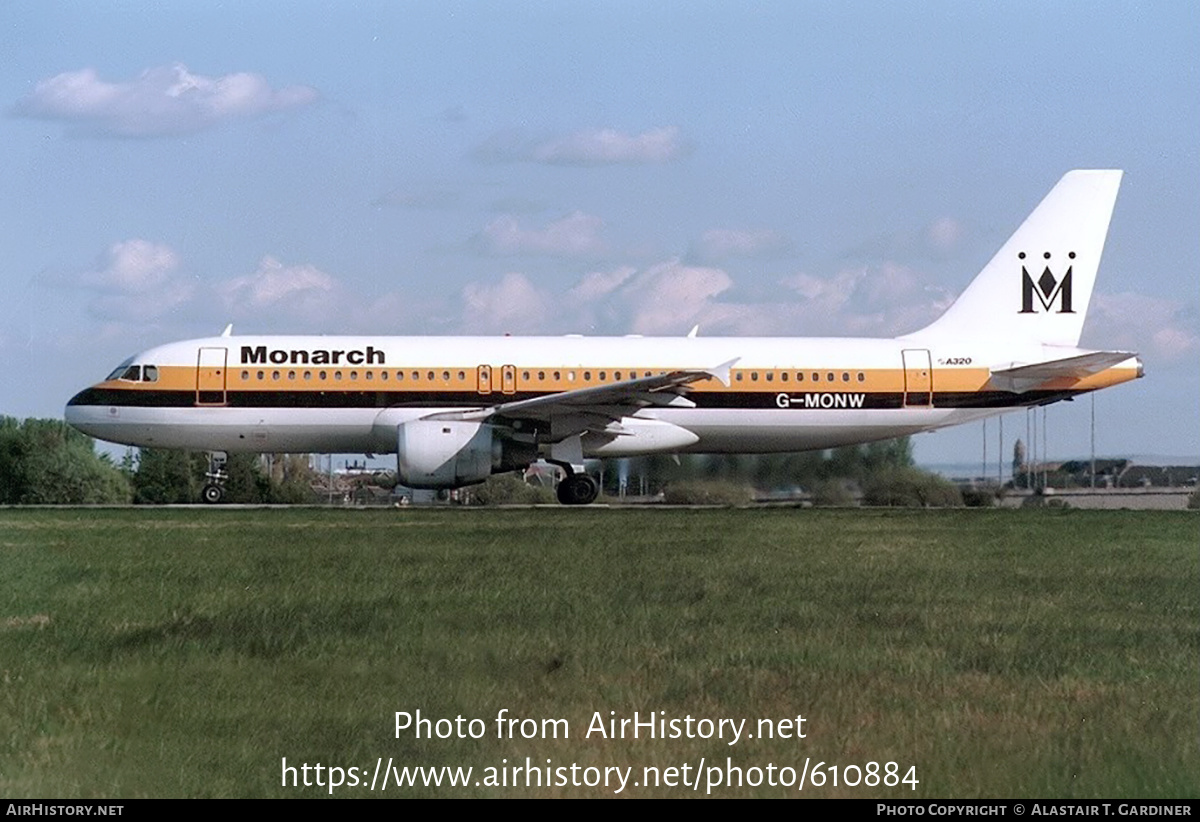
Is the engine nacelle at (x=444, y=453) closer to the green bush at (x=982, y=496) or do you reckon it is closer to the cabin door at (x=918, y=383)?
the cabin door at (x=918, y=383)

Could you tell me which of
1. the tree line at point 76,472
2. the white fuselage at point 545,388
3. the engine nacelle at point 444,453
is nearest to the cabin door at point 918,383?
the white fuselage at point 545,388

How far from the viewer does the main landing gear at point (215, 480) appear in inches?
1280

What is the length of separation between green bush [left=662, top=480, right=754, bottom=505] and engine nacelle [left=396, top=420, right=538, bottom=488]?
4216 millimetres

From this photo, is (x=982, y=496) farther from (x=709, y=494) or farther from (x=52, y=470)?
(x=52, y=470)

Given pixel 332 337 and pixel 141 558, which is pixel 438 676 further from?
pixel 332 337

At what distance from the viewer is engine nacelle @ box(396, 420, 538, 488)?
2928 cm

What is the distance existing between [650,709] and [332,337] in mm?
23692

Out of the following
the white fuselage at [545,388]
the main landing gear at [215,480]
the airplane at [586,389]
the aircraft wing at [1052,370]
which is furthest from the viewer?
the main landing gear at [215,480]

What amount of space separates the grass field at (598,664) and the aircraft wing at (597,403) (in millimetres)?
11174

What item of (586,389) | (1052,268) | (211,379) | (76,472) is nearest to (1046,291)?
(1052,268)

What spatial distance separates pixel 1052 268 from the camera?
110 feet

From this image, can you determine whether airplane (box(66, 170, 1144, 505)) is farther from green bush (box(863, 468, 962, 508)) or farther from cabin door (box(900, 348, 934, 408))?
green bush (box(863, 468, 962, 508))

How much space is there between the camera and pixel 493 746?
770cm
